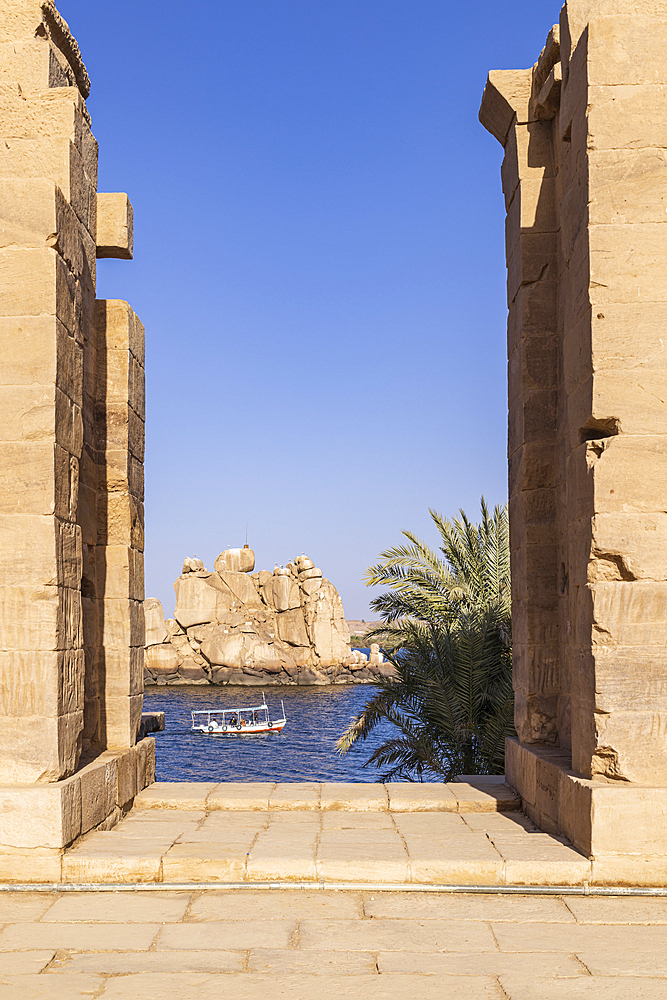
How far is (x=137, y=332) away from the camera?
7.28 m

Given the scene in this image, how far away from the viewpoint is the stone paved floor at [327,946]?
344 centimetres

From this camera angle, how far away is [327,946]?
12.7ft

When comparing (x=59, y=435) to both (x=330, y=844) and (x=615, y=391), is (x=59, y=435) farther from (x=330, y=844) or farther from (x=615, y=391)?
(x=615, y=391)

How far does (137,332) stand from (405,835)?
4.38m

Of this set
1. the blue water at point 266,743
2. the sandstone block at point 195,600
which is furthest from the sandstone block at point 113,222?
the sandstone block at point 195,600

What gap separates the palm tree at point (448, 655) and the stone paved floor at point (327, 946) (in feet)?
23.5

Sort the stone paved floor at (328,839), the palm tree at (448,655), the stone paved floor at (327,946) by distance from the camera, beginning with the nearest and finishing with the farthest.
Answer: the stone paved floor at (327,946) < the stone paved floor at (328,839) < the palm tree at (448,655)

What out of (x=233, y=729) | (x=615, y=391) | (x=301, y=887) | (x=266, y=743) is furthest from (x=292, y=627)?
(x=615, y=391)

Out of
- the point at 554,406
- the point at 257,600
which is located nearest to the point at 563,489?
the point at 554,406

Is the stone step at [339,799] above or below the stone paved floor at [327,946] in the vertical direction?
below

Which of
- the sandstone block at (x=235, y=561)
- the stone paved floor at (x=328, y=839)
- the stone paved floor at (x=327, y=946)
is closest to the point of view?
the stone paved floor at (x=327, y=946)

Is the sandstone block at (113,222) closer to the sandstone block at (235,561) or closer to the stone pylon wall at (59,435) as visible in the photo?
the stone pylon wall at (59,435)

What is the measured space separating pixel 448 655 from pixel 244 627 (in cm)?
5105

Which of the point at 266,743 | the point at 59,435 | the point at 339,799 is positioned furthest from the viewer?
the point at 266,743
